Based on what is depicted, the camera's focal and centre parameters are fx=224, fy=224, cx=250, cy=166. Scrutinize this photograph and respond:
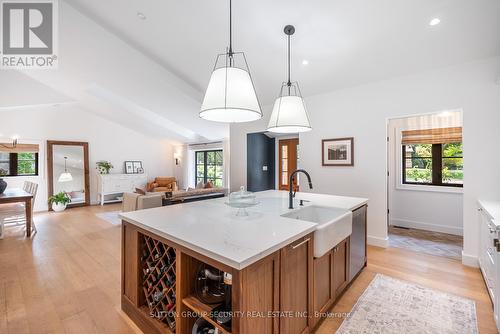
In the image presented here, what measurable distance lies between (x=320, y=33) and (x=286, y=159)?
3.90 metres

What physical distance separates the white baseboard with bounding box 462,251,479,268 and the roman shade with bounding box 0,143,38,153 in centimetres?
933

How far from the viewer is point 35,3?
3.12 meters

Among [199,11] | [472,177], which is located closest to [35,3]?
[199,11]

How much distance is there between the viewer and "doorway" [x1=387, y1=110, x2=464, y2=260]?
12.9ft

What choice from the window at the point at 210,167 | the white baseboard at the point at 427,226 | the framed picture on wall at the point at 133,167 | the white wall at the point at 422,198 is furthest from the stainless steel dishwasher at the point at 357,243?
the framed picture on wall at the point at 133,167

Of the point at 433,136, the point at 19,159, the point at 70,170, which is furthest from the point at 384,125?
the point at 19,159

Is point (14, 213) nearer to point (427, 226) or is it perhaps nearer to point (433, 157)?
point (427, 226)

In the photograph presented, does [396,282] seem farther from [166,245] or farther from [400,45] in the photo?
[400,45]

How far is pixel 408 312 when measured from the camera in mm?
1966

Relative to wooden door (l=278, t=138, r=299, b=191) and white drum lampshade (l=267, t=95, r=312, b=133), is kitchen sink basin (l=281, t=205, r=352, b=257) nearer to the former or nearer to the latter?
white drum lampshade (l=267, t=95, r=312, b=133)

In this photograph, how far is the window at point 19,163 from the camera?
227 inches

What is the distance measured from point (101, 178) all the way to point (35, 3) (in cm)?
503

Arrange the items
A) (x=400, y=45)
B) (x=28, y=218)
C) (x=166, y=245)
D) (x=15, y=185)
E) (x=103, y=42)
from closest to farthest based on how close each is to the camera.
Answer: (x=166, y=245), (x=400, y=45), (x=103, y=42), (x=28, y=218), (x=15, y=185)

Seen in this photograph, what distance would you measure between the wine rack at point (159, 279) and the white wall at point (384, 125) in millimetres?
3168
